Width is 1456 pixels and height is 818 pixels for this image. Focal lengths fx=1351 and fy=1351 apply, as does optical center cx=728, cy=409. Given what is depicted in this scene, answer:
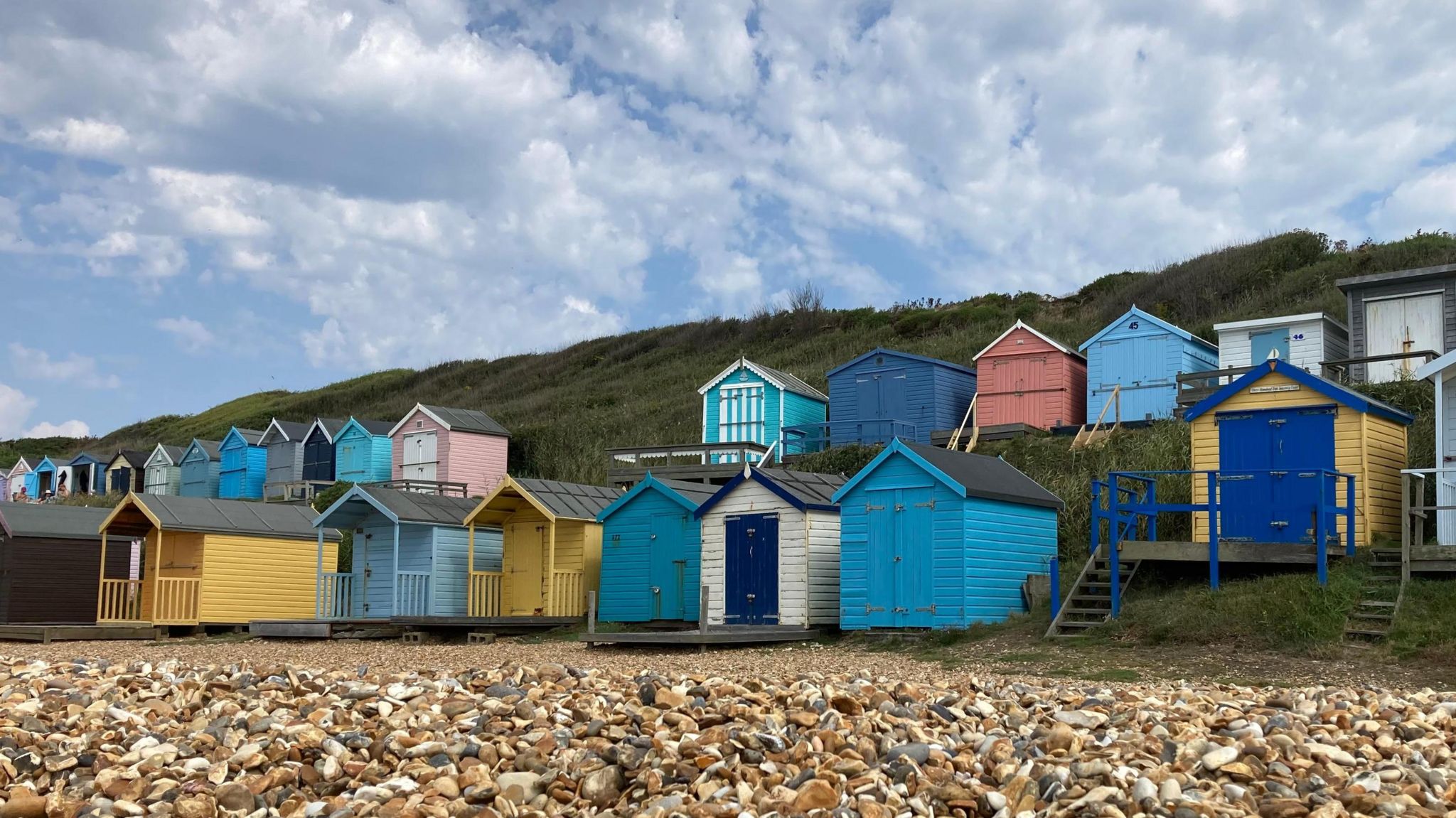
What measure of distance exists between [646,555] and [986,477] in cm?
680

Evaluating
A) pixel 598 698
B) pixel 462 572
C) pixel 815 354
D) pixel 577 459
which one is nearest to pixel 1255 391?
pixel 598 698

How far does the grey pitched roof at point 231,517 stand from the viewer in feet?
86.5

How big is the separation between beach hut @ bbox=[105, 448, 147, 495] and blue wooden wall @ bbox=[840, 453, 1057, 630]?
4701 cm

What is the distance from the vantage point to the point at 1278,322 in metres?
31.1

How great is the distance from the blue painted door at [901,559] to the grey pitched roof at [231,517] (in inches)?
533

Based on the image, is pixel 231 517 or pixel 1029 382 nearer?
pixel 231 517

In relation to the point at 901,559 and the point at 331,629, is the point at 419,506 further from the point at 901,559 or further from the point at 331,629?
the point at 901,559

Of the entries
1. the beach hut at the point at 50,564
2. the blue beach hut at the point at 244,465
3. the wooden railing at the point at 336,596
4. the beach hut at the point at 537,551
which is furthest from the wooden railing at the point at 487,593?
the blue beach hut at the point at 244,465

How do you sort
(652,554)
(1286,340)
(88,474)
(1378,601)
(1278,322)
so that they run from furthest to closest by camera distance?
(88,474), (1286,340), (1278,322), (652,554), (1378,601)

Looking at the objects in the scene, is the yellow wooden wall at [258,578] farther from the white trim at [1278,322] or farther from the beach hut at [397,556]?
the white trim at [1278,322]

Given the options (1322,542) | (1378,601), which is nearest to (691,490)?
(1322,542)

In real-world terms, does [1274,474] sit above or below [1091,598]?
above

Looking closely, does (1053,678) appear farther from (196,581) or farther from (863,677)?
(196,581)

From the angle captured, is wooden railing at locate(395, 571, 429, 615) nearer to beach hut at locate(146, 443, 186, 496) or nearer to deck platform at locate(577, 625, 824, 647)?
deck platform at locate(577, 625, 824, 647)
